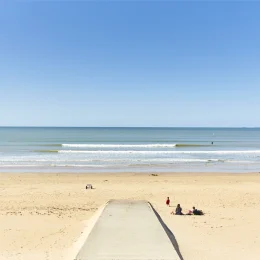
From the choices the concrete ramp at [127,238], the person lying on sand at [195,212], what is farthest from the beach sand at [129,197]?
the concrete ramp at [127,238]

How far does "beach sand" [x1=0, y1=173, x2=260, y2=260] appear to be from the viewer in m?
10.9

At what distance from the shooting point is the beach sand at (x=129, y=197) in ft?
35.8

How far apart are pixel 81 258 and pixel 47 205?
9.59m

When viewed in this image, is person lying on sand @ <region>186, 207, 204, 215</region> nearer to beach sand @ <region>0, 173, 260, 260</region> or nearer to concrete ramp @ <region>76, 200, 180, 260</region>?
beach sand @ <region>0, 173, 260, 260</region>

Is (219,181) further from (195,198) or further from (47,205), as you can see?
(47,205)

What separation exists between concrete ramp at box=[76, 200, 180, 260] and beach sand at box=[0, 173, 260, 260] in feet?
3.59

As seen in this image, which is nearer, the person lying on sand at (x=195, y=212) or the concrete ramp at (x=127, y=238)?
the concrete ramp at (x=127, y=238)

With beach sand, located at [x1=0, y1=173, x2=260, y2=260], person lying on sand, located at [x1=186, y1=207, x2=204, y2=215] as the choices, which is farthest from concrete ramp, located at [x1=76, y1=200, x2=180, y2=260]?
person lying on sand, located at [x1=186, y1=207, x2=204, y2=215]

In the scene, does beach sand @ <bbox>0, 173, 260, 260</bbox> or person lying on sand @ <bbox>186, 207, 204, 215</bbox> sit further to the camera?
person lying on sand @ <bbox>186, 207, 204, 215</bbox>

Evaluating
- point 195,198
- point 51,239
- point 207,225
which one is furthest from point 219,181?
point 51,239

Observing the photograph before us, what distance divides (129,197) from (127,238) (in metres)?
9.78

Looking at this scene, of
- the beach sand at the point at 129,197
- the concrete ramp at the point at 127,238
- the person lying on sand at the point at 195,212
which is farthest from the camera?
the person lying on sand at the point at 195,212

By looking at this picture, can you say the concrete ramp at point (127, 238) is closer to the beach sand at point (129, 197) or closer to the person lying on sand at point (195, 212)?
the beach sand at point (129, 197)

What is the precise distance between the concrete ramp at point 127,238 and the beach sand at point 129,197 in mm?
1093
